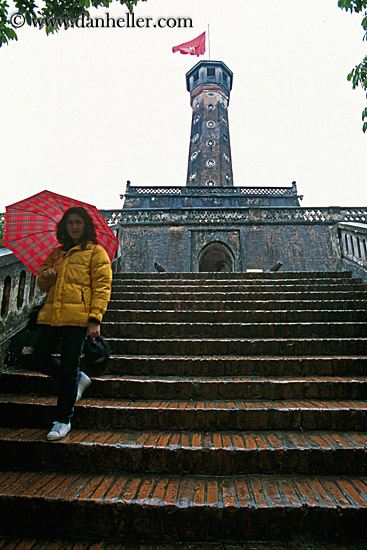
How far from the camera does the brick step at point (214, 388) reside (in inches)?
97.7

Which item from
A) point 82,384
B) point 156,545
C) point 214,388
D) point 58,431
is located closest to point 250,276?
point 214,388

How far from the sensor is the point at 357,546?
1.52 metres

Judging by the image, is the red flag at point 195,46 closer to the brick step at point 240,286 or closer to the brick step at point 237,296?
the brick step at point 240,286

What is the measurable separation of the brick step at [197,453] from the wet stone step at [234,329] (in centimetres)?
135

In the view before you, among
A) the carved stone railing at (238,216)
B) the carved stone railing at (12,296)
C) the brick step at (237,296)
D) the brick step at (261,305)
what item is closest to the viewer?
the carved stone railing at (12,296)

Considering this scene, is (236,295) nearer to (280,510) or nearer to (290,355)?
(290,355)

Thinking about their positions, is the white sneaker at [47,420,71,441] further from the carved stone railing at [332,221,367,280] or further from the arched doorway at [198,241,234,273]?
the arched doorway at [198,241,234,273]

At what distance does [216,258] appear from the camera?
14500 millimetres

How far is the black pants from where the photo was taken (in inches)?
81.5

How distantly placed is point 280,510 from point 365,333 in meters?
2.44

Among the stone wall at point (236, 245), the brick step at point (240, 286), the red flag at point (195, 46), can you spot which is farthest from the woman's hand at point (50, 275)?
the red flag at point (195, 46)

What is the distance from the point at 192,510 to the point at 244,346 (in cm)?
174

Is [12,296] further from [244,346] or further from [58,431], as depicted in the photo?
[244,346]

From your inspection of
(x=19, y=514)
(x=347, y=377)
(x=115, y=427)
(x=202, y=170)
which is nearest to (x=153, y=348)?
(x=115, y=427)
